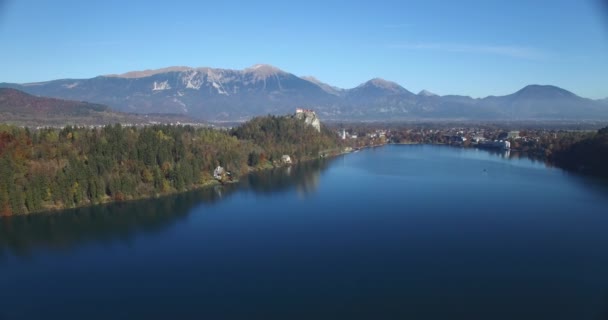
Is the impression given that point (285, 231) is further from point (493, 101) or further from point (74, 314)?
point (493, 101)

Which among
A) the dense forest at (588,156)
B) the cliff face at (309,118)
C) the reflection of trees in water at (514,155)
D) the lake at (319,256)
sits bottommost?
the lake at (319,256)

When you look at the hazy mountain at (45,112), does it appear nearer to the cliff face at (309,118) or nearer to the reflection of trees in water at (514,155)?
the cliff face at (309,118)

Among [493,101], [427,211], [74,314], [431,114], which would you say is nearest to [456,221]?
[427,211]

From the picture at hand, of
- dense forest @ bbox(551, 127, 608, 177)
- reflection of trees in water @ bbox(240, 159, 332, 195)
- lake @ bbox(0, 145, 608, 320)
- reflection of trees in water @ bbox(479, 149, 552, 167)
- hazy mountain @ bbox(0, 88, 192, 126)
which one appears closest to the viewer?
lake @ bbox(0, 145, 608, 320)

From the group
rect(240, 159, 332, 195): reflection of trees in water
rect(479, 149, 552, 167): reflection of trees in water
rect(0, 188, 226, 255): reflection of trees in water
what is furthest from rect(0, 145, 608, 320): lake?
rect(479, 149, 552, 167): reflection of trees in water

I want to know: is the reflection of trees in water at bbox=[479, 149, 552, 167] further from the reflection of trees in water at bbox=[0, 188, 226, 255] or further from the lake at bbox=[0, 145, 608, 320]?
the reflection of trees in water at bbox=[0, 188, 226, 255]

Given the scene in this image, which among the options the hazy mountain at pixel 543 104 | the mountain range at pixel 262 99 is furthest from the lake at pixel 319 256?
the hazy mountain at pixel 543 104

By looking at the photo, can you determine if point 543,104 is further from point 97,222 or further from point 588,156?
point 97,222
